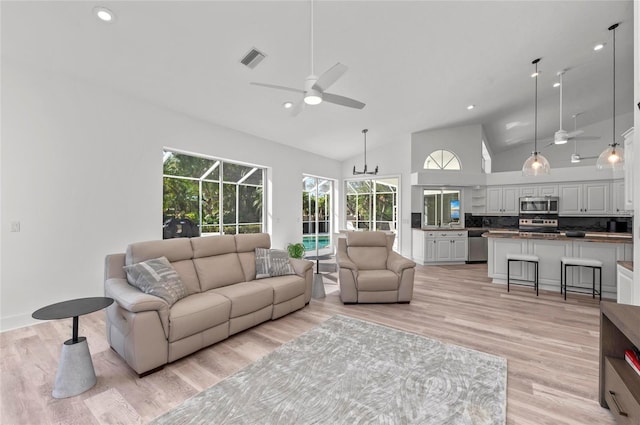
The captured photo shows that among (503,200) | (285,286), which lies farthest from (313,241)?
(503,200)

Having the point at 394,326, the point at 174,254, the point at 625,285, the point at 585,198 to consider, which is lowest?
the point at 394,326

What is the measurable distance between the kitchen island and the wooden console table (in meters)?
3.20

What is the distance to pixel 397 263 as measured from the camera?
159 inches

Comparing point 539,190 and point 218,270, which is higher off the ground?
point 539,190

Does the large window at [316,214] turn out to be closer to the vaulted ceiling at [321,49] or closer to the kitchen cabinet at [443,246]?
the vaulted ceiling at [321,49]

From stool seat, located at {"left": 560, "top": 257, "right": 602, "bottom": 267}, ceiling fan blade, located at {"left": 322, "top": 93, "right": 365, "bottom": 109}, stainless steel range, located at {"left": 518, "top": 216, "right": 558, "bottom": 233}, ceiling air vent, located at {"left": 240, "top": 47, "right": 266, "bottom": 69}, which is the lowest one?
stool seat, located at {"left": 560, "top": 257, "right": 602, "bottom": 267}

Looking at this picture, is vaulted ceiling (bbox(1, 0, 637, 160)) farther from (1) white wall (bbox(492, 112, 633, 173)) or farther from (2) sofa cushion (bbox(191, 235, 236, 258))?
(1) white wall (bbox(492, 112, 633, 173))

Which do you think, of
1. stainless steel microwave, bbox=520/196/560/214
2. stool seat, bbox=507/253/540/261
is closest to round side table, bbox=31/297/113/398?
Result: stool seat, bbox=507/253/540/261

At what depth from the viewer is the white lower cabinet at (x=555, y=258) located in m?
4.18

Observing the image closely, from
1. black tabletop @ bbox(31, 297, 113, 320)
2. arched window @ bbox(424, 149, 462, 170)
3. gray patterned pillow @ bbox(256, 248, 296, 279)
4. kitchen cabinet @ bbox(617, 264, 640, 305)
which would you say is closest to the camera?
black tabletop @ bbox(31, 297, 113, 320)

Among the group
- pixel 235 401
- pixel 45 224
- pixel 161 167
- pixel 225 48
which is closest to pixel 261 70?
pixel 225 48

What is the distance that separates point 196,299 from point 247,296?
1.66ft

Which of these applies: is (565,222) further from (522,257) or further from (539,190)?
(522,257)

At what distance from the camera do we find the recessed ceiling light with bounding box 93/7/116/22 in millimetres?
2460
